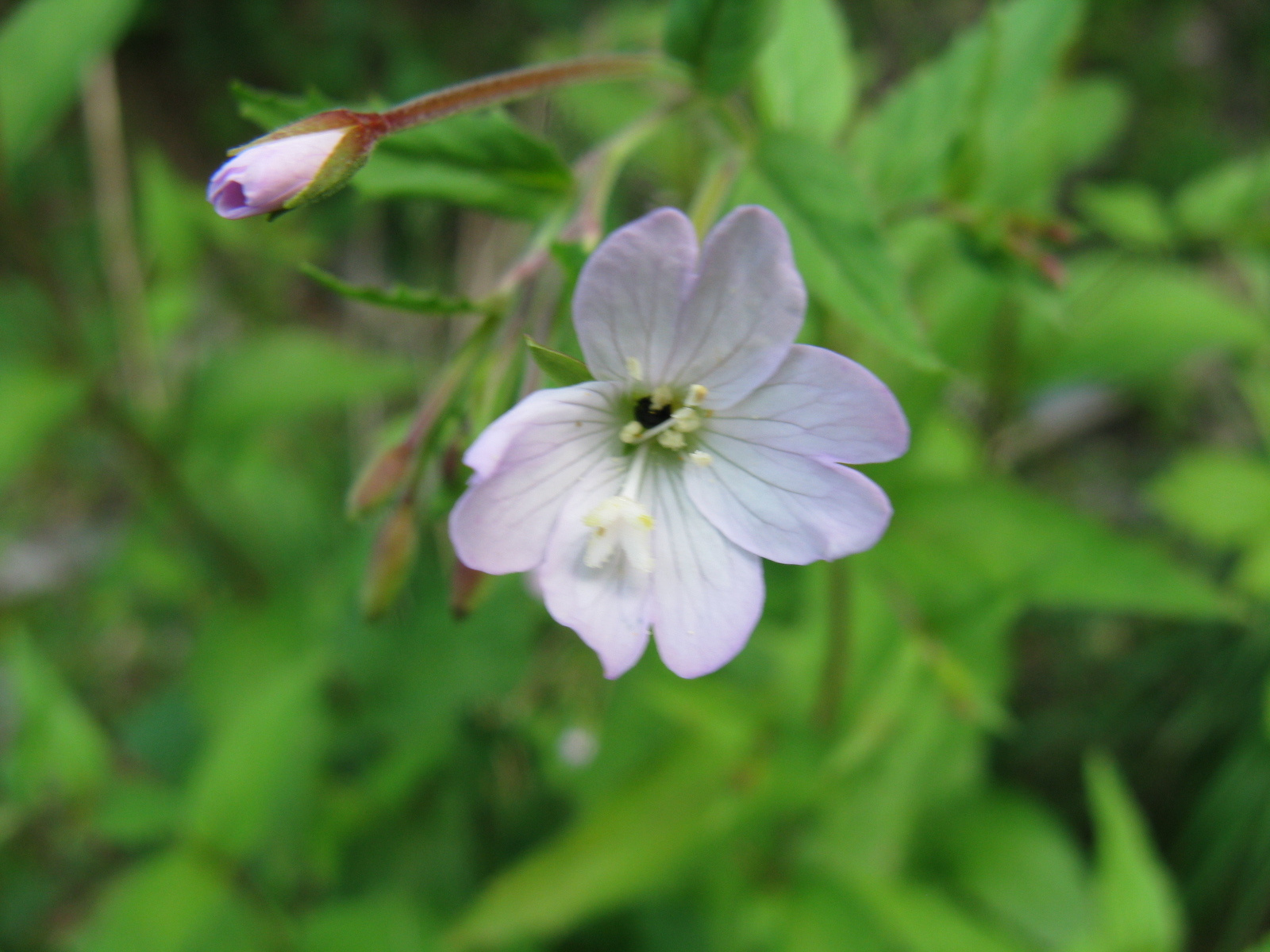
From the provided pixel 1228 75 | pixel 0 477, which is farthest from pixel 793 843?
pixel 1228 75

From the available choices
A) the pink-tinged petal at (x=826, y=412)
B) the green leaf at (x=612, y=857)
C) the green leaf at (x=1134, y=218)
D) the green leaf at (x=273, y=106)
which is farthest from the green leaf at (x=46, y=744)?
the green leaf at (x=1134, y=218)

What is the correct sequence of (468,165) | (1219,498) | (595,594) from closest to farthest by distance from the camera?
(595,594)
(468,165)
(1219,498)

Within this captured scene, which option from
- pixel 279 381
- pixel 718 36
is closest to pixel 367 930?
pixel 279 381

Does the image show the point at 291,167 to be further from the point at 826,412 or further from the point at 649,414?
the point at 826,412

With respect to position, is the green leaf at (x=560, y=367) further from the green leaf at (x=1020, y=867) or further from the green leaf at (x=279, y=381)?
the green leaf at (x=1020, y=867)

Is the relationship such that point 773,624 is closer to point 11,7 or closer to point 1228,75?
point 1228,75

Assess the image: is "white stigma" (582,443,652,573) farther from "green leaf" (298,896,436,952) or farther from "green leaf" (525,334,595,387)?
"green leaf" (298,896,436,952)

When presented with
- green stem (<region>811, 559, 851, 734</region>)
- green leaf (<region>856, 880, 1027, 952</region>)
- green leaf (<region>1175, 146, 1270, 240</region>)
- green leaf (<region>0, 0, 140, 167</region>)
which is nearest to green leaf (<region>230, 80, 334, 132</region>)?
green leaf (<region>0, 0, 140, 167</region>)
